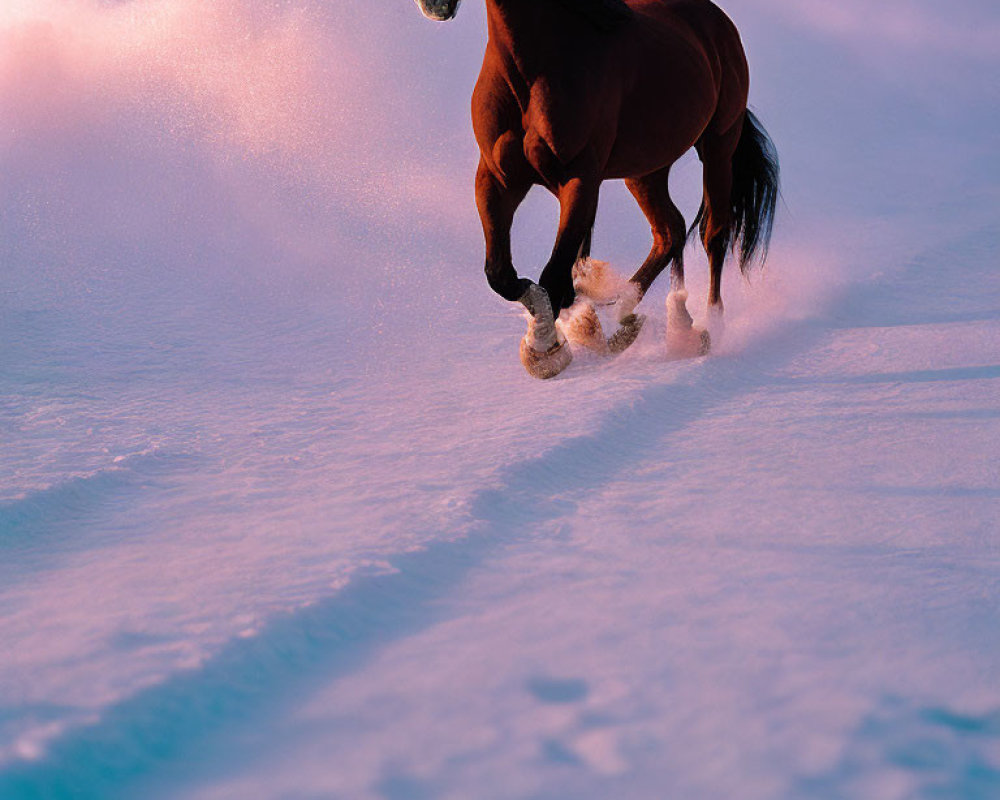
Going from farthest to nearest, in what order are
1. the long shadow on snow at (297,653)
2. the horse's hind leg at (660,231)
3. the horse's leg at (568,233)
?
the horse's hind leg at (660,231), the horse's leg at (568,233), the long shadow on snow at (297,653)

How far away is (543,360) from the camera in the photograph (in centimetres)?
359

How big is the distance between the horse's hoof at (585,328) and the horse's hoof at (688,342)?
0.28 metres

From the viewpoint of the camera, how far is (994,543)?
197 cm

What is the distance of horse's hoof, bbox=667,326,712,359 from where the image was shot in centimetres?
398

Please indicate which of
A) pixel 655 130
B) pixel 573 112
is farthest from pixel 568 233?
pixel 655 130

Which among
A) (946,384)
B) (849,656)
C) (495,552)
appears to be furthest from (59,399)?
(946,384)

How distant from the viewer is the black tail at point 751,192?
182 inches

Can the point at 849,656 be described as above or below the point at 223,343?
below

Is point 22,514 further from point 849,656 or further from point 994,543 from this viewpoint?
point 994,543

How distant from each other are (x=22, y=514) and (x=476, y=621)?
1279 mm

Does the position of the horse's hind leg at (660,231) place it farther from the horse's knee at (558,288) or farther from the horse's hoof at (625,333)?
the horse's knee at (558,288)

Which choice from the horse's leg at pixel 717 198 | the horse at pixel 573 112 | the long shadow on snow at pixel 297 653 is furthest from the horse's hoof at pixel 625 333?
the long shadow on snow at pixel 297 653

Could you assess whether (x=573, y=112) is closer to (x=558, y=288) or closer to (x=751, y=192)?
(x=558, y=288)

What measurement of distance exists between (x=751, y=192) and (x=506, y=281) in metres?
1.71
